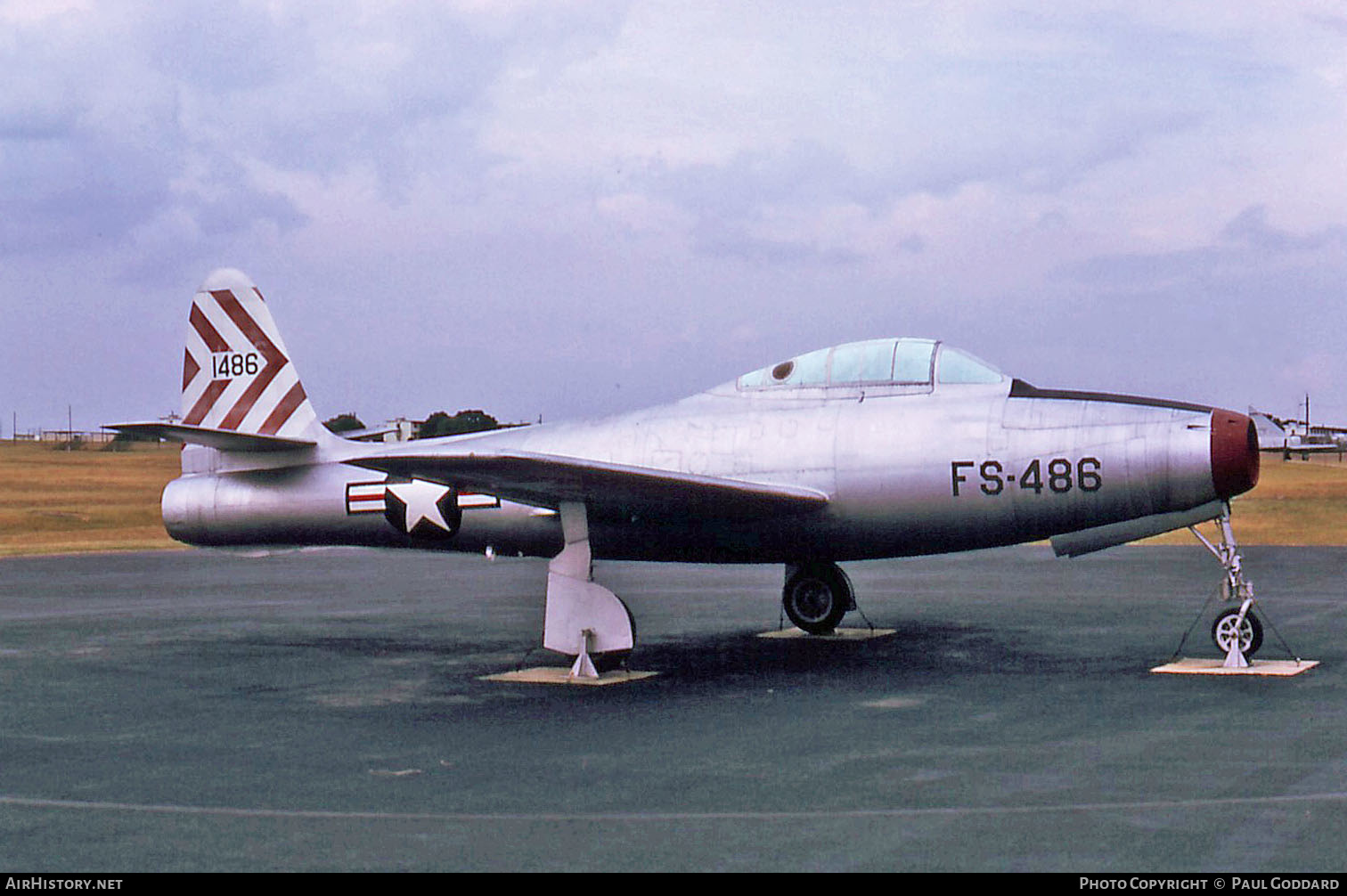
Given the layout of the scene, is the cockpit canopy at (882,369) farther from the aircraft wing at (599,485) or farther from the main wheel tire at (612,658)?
the main wheel tire at (612,658)

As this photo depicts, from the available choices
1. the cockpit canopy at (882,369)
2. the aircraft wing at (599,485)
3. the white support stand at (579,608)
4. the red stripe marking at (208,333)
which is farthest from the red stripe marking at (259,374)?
the cockpit canopy at (882,369)

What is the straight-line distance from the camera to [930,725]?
1068 centimetres

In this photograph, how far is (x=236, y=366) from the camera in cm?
1775

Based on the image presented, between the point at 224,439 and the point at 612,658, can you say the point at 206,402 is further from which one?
the point at 612,658

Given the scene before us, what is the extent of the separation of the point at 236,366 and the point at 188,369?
0.73 metres

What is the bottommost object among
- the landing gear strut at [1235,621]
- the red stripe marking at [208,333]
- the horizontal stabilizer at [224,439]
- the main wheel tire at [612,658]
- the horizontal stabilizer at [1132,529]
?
the main wheel tire at [612,658]

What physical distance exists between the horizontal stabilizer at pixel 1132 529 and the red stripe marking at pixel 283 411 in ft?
28.8

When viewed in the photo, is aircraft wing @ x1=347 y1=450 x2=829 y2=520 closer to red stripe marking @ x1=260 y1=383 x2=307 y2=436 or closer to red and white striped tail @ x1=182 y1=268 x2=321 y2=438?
red stripe marking @ x1=260 y1=383 x2=307 y2=436

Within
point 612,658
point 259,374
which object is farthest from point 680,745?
point 259,374

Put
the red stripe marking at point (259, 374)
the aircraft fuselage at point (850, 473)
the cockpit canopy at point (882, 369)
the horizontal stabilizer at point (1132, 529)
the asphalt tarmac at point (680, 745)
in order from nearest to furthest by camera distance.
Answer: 1. the asphalt tarmac at point (680, 745)
2. the aircraft fuselage at point (850, 473)
3. the horizontal stabilizer at point (1132, 529)
4. the cockpit canopy at point (882, 369)
5. the red stripe marking at point (259, 374)

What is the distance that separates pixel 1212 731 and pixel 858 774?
296cm

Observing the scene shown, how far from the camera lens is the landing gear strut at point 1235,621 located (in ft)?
43.9

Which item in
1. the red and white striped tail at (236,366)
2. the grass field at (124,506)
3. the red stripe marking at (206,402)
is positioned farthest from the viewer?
the grass field at (124,506)

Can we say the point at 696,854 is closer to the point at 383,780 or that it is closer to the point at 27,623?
the point at 383,780
